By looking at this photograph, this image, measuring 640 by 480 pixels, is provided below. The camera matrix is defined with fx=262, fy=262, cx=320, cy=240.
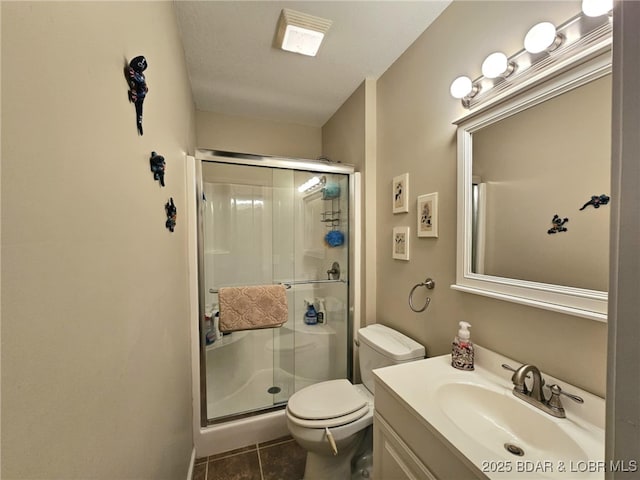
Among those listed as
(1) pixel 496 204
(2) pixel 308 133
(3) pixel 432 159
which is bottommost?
(1) pixel 496 204

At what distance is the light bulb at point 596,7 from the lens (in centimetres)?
70

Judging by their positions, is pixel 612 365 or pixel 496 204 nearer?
pixel 612 365

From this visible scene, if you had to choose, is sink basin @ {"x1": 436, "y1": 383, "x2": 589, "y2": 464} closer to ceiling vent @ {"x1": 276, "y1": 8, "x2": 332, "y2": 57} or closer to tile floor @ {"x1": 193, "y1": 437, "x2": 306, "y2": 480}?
tile floor @ {"x1": 193, "y1": 437, "x2": 306, "y2": 480}

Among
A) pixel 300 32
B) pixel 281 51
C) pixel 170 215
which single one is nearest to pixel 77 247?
pixel 170 215

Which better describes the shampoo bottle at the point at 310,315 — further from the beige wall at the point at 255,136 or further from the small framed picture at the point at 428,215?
the beige wall at the point at 255,136

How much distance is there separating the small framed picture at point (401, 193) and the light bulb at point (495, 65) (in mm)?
579

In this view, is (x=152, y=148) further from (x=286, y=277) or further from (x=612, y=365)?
(x=286, y=277)

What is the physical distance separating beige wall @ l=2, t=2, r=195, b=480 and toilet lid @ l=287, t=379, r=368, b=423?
681 millimetres

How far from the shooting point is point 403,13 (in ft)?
4.21

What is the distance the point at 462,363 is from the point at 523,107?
994mm

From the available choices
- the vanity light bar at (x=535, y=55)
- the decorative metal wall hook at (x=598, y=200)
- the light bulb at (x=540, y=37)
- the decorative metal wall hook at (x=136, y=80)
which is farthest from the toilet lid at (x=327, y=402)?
the light bulb at (x=540, y=37)

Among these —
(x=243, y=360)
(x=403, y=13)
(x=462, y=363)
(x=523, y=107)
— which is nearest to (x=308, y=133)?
(x=403, y=13)

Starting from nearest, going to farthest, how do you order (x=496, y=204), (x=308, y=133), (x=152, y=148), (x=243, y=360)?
(x=152, y=148) → (x=496, y=204) → (x=243, y=360) → (x=308, y=133)

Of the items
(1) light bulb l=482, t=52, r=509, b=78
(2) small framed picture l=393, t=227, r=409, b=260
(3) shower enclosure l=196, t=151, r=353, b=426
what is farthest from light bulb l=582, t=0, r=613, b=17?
(3) shower enclosure l=196, t=151, r=353, b=426
